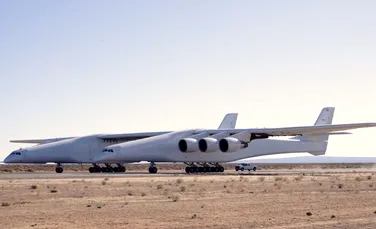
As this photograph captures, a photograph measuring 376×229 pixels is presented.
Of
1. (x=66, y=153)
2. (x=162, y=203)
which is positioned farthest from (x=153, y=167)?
(x=162, y=203)

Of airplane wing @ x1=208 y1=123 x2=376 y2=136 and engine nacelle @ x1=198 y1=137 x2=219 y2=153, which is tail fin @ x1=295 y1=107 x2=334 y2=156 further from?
engine nacelle @ x1=198 y1=137 x2=219 y2=153

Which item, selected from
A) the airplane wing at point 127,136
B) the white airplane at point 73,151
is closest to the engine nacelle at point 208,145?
the white airplane at point 73,151

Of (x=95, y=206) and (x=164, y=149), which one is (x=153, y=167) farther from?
(x=95, y=206)

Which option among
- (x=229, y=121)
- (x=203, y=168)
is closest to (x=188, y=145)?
(x=203, y=168)

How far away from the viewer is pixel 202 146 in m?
49.9

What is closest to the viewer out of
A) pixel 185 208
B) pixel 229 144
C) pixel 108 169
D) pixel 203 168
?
pixel 185 208

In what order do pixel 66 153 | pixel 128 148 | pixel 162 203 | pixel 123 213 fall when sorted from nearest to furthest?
pixel 123 213
pixel 162 203
pixel 128 148
pixel 66 153

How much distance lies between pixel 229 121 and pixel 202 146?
13.6 metres

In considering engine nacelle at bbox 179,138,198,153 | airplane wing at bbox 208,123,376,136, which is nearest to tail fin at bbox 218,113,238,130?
airplane wing at bbox 208,123,376,136

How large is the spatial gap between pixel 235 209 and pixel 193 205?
1.66 meters

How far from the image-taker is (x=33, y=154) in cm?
5338

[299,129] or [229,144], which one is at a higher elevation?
[299,129]

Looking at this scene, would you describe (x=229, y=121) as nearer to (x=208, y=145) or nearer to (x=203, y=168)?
(x=203, y=168)

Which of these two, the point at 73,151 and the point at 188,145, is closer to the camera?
the point at 188,145
